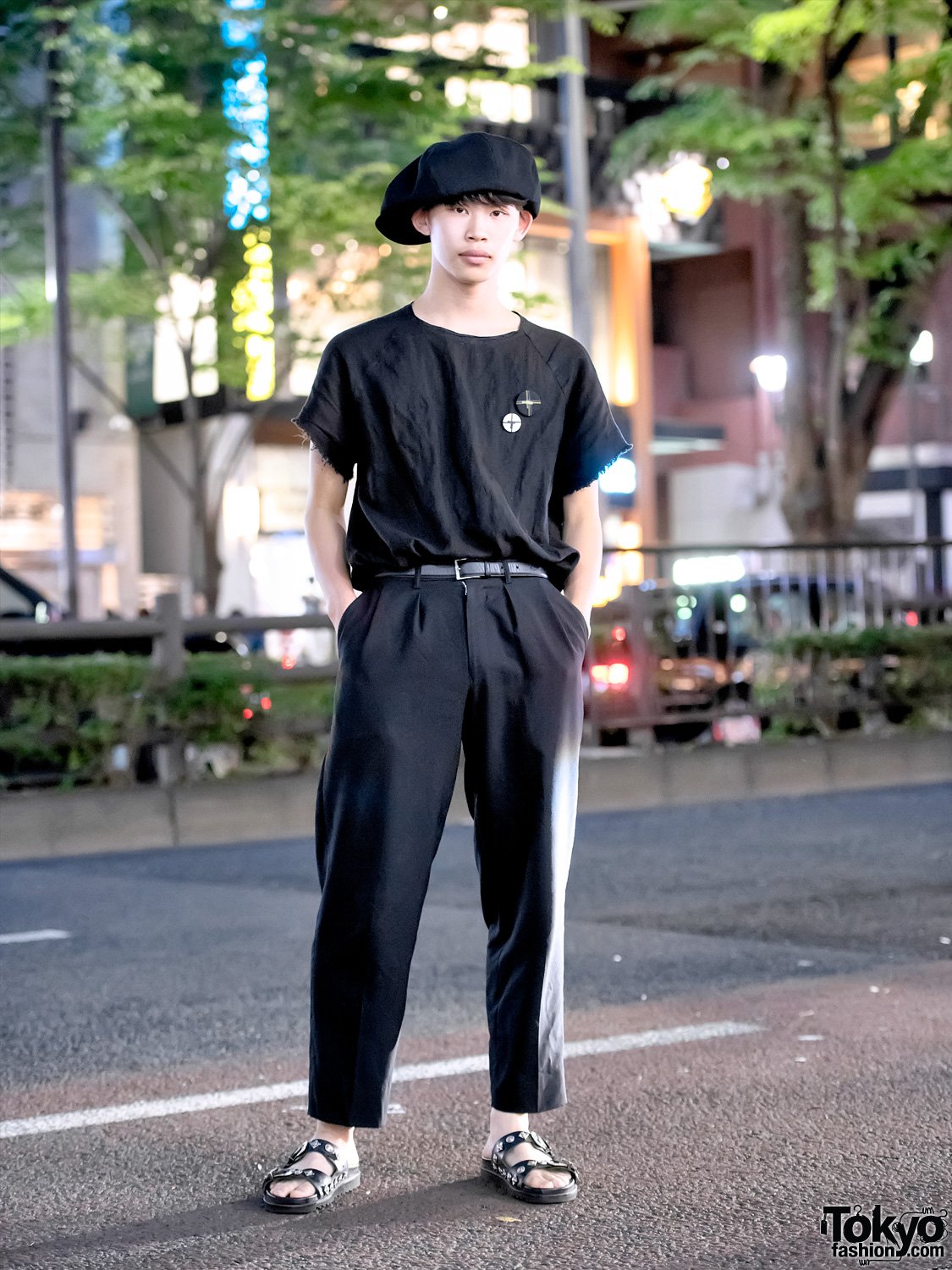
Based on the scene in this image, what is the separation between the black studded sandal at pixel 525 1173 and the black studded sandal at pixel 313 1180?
0.27 metres

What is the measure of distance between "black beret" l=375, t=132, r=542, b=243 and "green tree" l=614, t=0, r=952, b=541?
512 inches

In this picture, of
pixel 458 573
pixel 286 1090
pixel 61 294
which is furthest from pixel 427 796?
pixel 61 294

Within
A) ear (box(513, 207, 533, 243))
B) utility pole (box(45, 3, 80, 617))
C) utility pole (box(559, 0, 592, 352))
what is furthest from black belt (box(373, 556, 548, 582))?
utility pole (box(45, 3, 80, 617))

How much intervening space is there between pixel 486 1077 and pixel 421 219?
2.18 meters

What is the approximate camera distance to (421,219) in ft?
12.6

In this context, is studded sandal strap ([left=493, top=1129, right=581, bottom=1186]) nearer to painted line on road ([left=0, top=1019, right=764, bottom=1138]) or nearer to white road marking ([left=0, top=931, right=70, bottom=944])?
painted line on road ([left=0, top=1019, right=764, bottom=1138])

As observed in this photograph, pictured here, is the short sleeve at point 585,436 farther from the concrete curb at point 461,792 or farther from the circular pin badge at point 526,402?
the concrete curb at point 461,792

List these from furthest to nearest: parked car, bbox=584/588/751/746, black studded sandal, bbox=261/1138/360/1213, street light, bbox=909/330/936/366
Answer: street light, bbox=909/330/936/366 → parked car, bbox=584/588/751/746 → black studded sandal, bbox=261/1138/360/1213

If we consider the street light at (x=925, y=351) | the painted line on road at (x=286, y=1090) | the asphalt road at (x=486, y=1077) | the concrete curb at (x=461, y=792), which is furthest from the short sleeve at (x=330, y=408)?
the street light at (x=925, y=351)

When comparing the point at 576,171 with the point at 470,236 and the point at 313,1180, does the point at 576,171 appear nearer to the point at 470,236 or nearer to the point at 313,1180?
the point at 470,236

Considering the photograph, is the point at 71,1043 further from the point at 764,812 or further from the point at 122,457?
the point at 122,457

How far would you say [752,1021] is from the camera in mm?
5539

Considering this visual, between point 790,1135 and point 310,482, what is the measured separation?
1.72m

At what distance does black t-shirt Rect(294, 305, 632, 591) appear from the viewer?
3.72 metres
